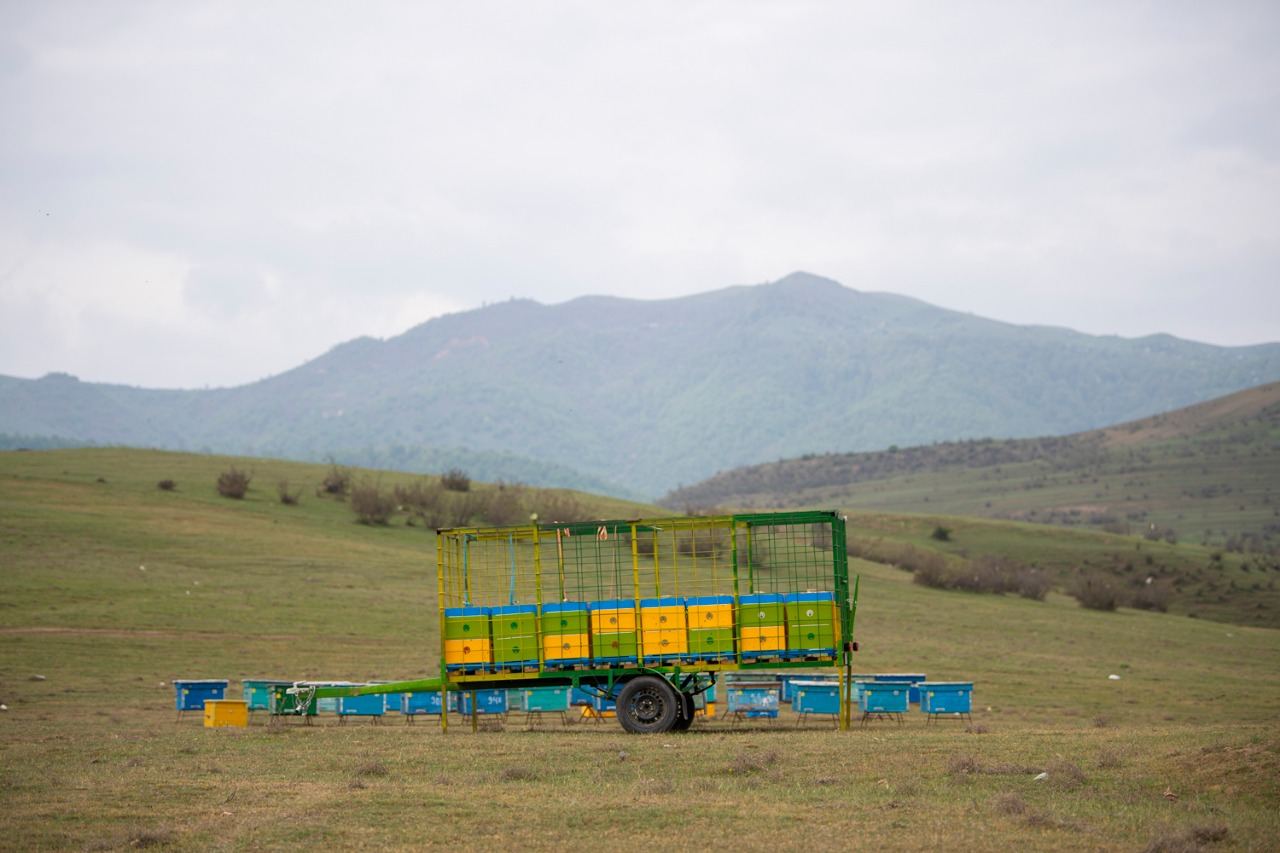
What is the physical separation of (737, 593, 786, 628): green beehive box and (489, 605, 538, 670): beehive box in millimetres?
3391

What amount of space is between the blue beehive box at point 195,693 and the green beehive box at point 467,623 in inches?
265

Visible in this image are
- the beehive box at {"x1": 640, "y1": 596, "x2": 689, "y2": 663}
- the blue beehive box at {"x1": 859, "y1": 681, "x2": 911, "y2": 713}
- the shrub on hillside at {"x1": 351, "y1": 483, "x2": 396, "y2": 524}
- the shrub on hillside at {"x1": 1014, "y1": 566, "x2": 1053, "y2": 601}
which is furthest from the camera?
the shrub on hillside at {"x1": 351, "y1": 483, "x2": 396, "y2": 524}

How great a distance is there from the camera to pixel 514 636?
22625 mm

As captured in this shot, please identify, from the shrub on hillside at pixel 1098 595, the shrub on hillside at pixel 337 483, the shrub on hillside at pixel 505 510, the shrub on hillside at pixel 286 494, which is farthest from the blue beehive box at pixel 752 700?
the shrub on hillside at pixel 337 483

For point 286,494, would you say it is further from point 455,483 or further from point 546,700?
point 546,700

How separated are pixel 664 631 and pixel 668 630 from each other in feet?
0.23

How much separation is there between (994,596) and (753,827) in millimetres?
56549

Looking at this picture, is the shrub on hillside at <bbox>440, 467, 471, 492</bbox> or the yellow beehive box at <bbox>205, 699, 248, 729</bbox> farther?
the shrub on hillside at <bbox>440, 467, 471, 492</bbox>

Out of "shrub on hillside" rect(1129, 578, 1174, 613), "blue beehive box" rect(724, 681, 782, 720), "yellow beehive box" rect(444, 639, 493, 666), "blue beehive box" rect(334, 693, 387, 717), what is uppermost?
"yellow beehive box" rect(444, 639, 493, 666)

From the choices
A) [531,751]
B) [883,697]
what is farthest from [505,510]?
[531,751]

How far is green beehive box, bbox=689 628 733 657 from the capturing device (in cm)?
2220

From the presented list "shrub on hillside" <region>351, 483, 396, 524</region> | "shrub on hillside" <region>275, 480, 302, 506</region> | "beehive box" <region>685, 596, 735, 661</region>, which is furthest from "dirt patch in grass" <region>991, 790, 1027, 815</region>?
"shrub on hillside" <region>275, 480, 302, 506</region>

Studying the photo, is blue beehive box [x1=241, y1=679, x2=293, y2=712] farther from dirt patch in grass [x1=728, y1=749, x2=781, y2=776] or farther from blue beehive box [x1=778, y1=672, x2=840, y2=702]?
dirt patch in grass [x1=728, y1=749, x2=781, y2=776]

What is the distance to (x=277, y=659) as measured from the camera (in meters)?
37.4
